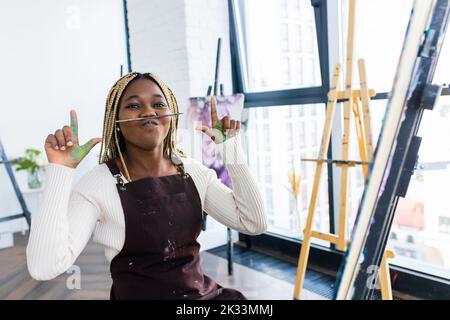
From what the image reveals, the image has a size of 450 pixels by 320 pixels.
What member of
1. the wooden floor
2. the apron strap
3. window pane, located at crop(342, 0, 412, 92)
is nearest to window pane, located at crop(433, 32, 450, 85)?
window pane, located at crop(342, 0, 412, 92)

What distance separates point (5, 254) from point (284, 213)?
1.95 metres

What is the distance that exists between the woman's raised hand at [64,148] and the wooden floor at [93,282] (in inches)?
54.1

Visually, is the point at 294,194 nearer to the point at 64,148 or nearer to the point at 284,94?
the point at 284,94

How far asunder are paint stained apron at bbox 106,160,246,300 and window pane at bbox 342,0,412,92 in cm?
131

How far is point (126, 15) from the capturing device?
9.75 ft

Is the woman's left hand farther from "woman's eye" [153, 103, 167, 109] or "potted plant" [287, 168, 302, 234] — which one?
"potted plant" [287, 168, 302, 234]

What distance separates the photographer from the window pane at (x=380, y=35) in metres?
1.80

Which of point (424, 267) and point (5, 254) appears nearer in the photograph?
point (424, 267)

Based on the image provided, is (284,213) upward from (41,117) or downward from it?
downward

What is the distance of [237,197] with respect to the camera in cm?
104

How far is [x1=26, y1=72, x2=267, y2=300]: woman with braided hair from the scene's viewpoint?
83 cm
